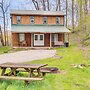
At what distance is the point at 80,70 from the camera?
13281 millimetres

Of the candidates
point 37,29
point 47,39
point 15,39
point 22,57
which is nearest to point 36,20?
point 37,29

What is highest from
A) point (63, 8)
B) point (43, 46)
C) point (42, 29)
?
point (63, 8)

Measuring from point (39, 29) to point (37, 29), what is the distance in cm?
25

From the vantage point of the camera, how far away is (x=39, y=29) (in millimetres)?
32406

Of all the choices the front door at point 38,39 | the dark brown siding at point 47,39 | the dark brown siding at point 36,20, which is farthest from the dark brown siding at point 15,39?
the dark brown siding at point 47,39

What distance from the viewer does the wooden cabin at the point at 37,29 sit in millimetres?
31984

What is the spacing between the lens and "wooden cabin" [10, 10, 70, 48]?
105 ft

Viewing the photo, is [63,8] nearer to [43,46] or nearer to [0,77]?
[43,46]

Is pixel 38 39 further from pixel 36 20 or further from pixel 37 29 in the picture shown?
pixel 36 20

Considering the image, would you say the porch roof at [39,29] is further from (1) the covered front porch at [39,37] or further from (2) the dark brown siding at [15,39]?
(2) the dark brown siding at [15,39]

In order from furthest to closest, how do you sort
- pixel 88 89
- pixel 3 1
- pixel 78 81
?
pixel 3 1 < pixel 78 81 < pixel 88 89

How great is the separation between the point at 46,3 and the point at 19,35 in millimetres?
15043

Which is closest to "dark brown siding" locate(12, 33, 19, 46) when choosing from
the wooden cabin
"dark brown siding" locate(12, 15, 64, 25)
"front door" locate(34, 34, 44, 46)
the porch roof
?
the wooden cabin

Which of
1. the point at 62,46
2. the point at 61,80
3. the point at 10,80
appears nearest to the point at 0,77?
the point at 10,80
